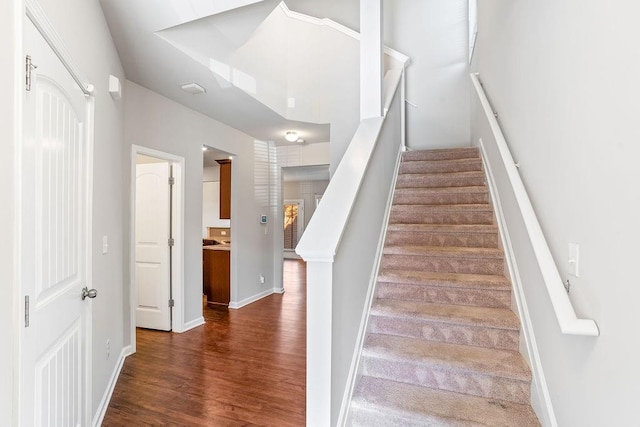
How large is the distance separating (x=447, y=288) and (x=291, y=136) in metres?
3.33

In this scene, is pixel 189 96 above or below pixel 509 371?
above

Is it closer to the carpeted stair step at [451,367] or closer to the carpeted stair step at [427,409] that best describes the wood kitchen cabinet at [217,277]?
the carpeted stair step at [451,367]

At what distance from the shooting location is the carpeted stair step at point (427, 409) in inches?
63.0

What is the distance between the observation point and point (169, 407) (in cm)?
227

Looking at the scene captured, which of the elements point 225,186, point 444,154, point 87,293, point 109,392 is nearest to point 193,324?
point 109,392

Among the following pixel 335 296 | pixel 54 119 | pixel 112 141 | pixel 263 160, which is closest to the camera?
pixel 54 119

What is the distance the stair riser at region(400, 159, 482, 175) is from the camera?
3455 millimetres

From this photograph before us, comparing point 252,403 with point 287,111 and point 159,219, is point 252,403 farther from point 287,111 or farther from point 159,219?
point 287,111

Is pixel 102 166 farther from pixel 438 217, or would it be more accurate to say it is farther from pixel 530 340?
pixel 530 340

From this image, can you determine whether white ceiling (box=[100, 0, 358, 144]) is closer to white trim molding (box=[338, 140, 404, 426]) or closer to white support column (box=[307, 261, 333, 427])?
white support column (box=[307, 261, 333, 427])

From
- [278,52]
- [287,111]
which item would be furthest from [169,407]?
[278,52]

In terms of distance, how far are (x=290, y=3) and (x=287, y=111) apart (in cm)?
205

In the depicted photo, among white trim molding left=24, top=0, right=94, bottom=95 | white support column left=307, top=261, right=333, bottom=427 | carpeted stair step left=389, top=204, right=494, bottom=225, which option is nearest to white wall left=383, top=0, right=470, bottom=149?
carpeted stair step left=389, top=204, right=494, bottom=225

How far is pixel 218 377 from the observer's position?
2.67 metres
